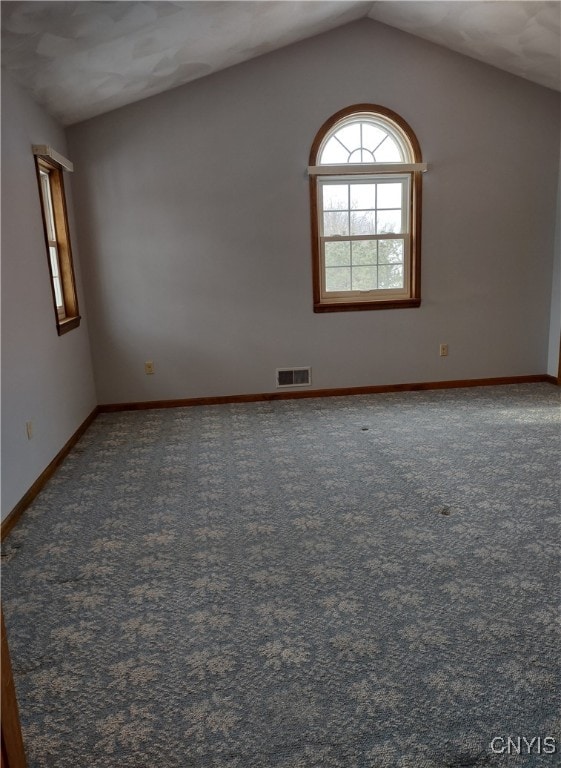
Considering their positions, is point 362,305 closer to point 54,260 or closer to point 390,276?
point 390,276

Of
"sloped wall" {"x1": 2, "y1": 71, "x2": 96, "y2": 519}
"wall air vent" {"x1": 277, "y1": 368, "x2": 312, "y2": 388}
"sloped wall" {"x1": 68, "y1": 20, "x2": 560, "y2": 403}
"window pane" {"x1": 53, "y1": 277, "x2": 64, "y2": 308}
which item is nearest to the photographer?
"sloped wall" {"x1": 2, "y1": 71, "x2": 96, "y2": 519}

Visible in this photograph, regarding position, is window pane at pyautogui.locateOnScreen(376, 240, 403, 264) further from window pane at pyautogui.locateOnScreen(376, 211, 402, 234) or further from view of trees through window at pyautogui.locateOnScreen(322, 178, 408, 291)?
window pane at pyautogui.locateOnScreen(376, 211, 402, 234)

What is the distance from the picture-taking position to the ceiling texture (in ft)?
9.13

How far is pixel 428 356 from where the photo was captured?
5.09 meters

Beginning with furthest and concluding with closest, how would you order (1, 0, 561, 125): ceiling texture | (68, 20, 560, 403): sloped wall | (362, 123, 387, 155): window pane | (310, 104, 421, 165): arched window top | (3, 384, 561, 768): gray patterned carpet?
(362, 123, 387, 155): window pane → (310, 104, 421, 165): arched window top → (68, 20, 560, 403): sloped wall → (1, 0, 561, 125): ceiling texture → (3, 384, 561, 768): gray patterned carpet

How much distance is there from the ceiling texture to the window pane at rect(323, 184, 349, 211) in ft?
3.78

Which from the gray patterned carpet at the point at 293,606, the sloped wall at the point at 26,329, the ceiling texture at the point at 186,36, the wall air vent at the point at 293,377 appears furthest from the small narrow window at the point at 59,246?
the wall air vent at the point at 293,377

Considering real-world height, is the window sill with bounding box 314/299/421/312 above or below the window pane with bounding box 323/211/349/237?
below

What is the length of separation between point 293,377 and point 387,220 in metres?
1.62

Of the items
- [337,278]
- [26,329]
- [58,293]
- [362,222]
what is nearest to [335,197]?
[362,222]

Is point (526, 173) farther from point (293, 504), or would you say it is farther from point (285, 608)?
point (285, 608)

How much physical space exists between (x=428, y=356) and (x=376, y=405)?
0.82 m

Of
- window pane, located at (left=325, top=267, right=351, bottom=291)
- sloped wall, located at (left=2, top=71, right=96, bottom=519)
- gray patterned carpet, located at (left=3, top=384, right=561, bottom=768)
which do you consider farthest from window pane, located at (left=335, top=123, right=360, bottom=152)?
gray patterned carpet, located at (left=3, top=384, right=561, bottom=768)

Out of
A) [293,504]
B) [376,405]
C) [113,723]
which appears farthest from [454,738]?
[376,405]
